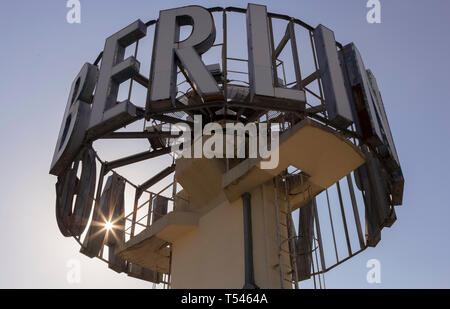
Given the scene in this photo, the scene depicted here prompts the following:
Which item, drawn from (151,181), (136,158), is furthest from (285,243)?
(151,181)

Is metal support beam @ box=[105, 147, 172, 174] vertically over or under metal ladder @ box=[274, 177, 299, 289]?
over

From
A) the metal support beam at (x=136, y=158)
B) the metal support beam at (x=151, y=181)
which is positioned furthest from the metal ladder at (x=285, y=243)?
the metal support beam at (x=151, y=181)

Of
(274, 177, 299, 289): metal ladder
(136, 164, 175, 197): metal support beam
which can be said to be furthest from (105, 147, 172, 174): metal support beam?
(274, 177, 299, 289): metal ladder

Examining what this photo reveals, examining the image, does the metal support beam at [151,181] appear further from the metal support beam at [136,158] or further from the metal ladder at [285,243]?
the metal ladder at [285,243]

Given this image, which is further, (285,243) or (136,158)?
(136,158)

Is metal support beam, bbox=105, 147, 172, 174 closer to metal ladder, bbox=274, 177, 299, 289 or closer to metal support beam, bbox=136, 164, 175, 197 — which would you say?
metal support beam, bbox=136, 164, 175, 197

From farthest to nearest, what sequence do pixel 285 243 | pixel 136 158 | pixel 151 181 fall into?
pixel 151 181
pixel 136 158
pixel 285 243

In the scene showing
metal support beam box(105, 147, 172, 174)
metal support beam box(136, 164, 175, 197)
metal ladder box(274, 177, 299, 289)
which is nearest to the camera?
metal ladder box(274, 177, 299, 289)

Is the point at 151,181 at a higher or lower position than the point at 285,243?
higher

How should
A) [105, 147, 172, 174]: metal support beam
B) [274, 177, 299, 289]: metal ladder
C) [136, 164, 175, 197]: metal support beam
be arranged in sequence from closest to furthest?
1. [274, 177, 299, 289]: metal ladder
2. [105, 147, 172, 174]: metal support beam
3. [136, 164, 175, 197]: metal support beam

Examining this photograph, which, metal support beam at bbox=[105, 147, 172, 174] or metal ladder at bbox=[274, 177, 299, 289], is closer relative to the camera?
metal ladder at bbox=[274, 177, 299, 289]

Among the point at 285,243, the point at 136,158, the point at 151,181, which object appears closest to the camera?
the point at 285,243

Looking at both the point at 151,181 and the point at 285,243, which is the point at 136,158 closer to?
the point at 151,181
